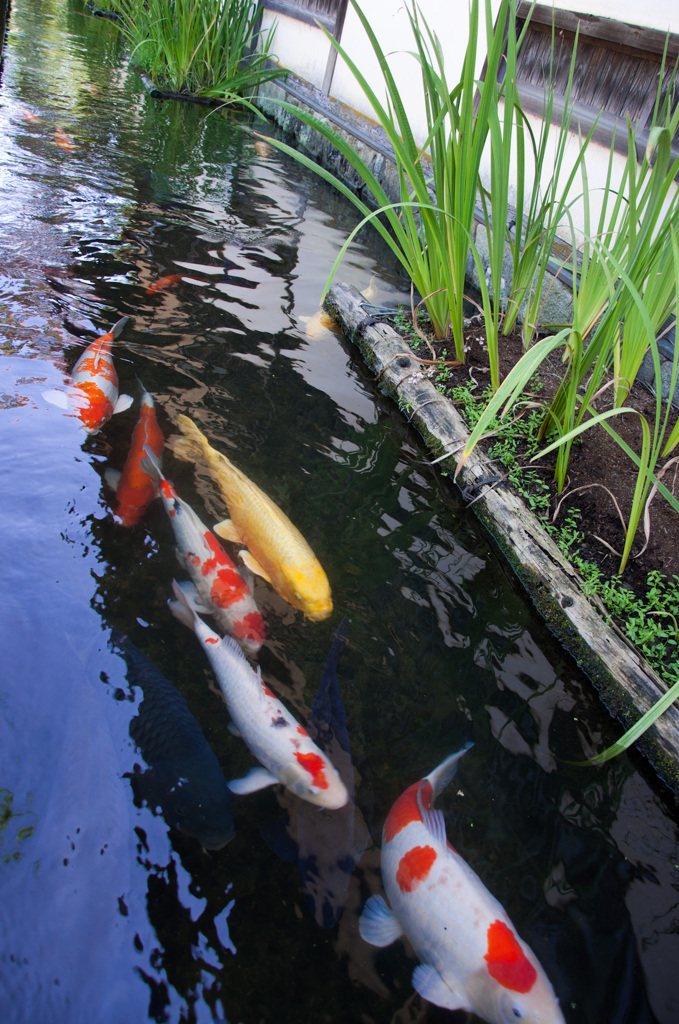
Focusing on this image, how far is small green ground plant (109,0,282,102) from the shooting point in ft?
27.2

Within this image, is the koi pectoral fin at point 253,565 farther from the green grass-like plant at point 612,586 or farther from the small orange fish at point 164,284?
the small orange fish at point 164,284

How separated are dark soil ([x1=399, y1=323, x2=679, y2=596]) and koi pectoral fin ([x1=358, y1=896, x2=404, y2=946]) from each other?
5.35ft

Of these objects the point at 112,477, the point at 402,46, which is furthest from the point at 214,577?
the point at 402,46

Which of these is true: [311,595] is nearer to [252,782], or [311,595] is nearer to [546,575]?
[252,782]

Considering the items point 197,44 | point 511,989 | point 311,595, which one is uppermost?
point 197,44

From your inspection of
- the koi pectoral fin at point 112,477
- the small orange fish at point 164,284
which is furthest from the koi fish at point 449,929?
the small orange fish at point 164,284

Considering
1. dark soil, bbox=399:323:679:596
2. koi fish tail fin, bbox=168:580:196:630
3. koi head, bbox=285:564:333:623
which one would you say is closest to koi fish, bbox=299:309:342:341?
dark soil, bbox=399:323:679:596

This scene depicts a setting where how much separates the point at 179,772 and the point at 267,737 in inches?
11.0

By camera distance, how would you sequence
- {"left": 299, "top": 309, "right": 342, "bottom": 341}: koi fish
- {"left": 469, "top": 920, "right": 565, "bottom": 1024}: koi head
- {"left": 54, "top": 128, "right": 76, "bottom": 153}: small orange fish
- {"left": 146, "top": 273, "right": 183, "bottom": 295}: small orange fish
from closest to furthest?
{"left": 469, "top": 920, "right": 565, "bottom": 1024}: koi head
{"left": 146, "top": 273, "right": 183, "bottom": 295}: small orange fish
{"left": 299, "top": 309, "right": 342, "bottom": 341}: koi fish
{"left": 54, "top": 128, "right": 76, "bottom": 153}: small orange fish

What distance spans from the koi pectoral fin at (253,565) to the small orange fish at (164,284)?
93.6 inches

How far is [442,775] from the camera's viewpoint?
6.07ft

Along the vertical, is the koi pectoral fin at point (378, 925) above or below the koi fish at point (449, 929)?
below

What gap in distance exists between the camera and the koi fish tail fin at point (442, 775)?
1.82 metres

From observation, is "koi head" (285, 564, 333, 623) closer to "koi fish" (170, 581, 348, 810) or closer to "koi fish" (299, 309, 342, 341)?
"koi fish" (170, 581, 348, 810)
